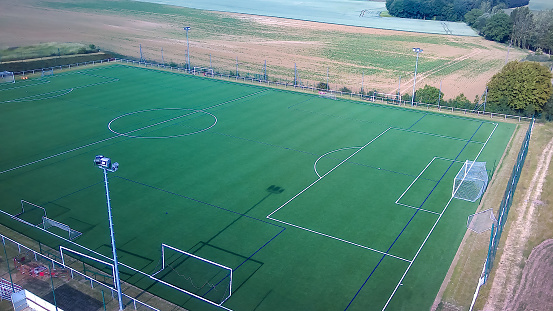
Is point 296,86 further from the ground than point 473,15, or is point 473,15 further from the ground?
point 473,15

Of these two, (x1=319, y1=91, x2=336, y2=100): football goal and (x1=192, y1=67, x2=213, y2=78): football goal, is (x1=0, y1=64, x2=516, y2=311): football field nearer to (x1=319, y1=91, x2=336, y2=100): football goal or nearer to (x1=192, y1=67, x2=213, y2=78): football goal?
(x1=319, y1=91, x2=336, y2=100): football goal

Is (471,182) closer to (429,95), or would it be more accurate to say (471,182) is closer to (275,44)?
(429,95)

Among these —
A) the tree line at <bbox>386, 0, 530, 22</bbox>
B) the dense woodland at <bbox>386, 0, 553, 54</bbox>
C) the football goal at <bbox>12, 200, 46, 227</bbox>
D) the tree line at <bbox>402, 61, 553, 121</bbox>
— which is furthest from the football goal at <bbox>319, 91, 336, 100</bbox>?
the tree line at <bbox>386, 0, 530, 22</bbox>

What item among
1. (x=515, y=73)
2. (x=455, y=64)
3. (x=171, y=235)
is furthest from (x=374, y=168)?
(x=455, y=64)

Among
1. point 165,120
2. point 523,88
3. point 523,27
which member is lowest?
point 165,120

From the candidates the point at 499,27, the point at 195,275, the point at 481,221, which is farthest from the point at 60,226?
the point at 499,27
